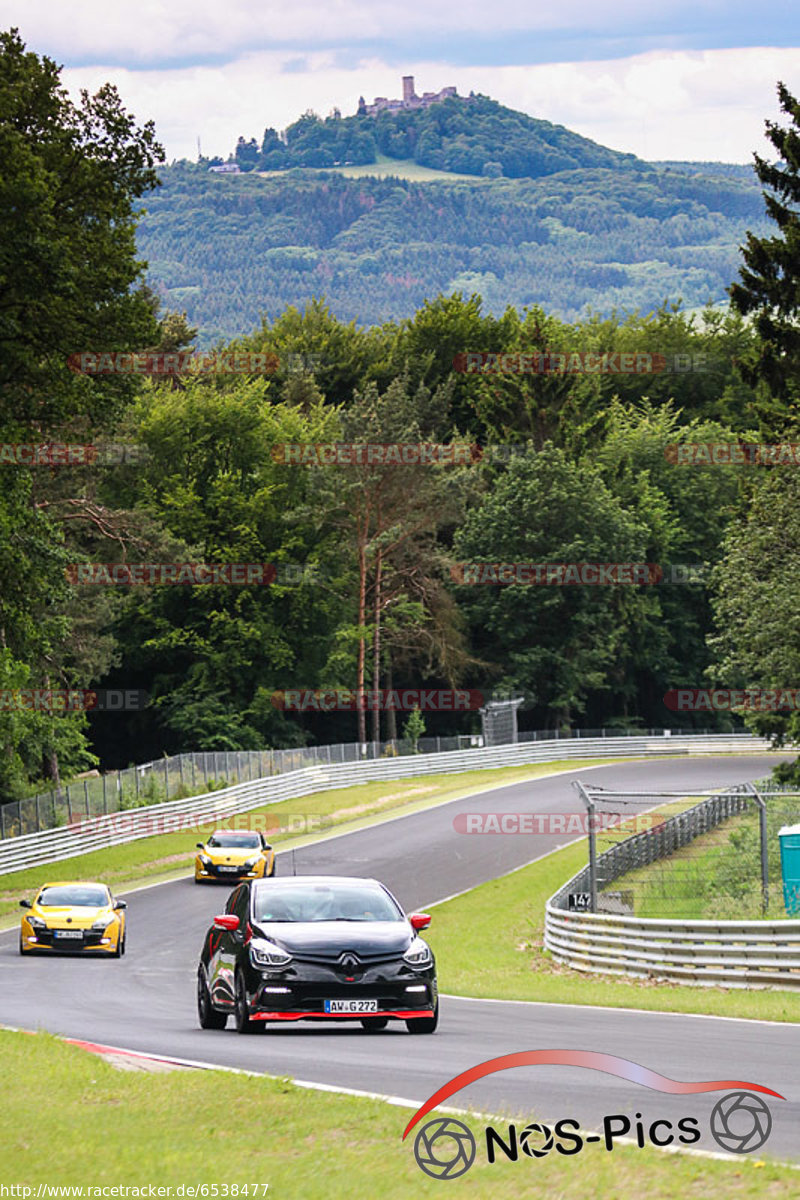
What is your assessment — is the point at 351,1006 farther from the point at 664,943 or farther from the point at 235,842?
the point at 235,842

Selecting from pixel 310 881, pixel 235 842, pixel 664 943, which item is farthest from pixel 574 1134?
pixel 235 842

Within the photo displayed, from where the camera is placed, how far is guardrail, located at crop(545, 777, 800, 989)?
20.4m

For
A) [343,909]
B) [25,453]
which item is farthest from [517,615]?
[343,909]

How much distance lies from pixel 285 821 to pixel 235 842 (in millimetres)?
Result: 13603

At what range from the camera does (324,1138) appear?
26.9ft

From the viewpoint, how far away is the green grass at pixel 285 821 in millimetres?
41969

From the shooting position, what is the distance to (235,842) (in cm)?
4025

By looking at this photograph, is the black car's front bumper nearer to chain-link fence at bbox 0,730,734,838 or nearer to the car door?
the car door

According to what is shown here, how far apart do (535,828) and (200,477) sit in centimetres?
3692

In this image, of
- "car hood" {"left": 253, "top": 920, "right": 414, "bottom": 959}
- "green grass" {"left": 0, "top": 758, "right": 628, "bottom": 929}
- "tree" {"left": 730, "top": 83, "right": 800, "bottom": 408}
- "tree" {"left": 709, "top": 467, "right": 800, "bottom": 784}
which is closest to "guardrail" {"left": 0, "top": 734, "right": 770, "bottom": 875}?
"green grass" {"left": 0, "top": 758, "right": 628, "bottom": 929}

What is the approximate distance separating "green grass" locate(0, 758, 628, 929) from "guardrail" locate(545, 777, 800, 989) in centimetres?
1441

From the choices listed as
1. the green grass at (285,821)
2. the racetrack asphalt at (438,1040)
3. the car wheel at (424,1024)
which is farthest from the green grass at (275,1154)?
the green grass at (285,821)

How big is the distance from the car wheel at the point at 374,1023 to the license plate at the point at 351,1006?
0.10m

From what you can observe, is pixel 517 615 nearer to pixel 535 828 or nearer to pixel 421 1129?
pixel 535 828
